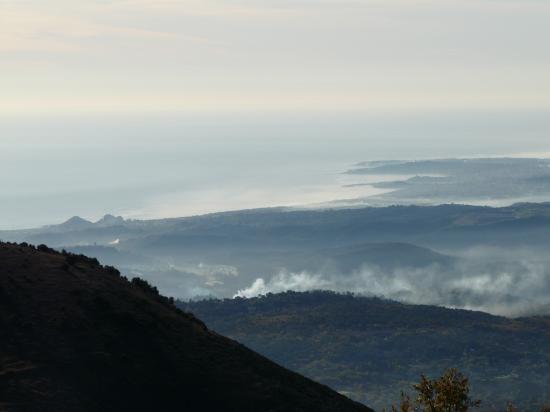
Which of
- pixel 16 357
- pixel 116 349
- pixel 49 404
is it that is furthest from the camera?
pixel 116 349

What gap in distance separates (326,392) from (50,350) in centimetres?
2122

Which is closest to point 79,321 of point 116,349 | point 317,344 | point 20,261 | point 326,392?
point 116,349

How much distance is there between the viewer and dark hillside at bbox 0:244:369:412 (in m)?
74.4

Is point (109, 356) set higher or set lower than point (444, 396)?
higher

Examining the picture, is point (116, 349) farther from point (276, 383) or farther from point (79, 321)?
point (276, 383)

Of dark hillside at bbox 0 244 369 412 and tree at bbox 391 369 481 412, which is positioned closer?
tree at bbox 391 369 481 412

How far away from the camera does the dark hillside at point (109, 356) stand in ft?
244

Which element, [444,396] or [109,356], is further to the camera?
[109,356]

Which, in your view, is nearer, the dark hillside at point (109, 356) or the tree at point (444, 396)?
the tree at point (444, 396)

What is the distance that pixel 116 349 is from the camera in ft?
267

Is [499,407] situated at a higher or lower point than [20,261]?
lower

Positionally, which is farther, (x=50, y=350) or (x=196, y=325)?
(x=196, y=325)

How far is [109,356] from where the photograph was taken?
7975 centimetres

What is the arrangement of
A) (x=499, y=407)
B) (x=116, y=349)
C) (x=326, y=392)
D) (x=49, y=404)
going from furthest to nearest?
(x=499, y=407) → (x=326, y=392) → (x=116, y=349) → (x=49, y=404)
